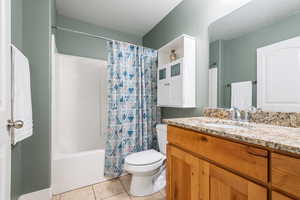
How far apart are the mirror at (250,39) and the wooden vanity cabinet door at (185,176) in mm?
687

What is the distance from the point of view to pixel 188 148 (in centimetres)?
99

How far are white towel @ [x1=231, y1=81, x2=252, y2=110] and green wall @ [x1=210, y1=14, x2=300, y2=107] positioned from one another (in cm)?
4

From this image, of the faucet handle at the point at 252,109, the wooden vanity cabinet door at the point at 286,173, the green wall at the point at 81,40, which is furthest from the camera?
the green wall at the point at 81,40

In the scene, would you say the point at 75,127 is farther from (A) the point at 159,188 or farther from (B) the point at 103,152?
(A) the point at 159,188

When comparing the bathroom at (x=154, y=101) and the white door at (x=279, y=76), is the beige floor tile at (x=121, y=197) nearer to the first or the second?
the bathroom at (x=154, y=101)

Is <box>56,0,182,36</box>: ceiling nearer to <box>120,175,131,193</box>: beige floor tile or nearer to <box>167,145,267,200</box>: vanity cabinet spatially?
<box>167,145,267,200</box>: vanity cabinet

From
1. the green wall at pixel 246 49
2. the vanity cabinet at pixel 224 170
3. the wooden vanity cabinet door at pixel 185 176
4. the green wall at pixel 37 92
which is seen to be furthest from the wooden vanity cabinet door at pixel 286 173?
the green wall at pixel 37 92

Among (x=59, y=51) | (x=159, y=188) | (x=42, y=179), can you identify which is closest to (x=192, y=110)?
(x=159, y=188)

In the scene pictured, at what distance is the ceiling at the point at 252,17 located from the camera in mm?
1002

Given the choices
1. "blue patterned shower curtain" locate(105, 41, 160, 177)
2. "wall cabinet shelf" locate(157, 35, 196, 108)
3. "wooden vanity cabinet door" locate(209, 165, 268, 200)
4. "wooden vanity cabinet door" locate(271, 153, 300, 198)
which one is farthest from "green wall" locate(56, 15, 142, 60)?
"wooden vanity cabinet door" locate(271, 153, 300, 198)

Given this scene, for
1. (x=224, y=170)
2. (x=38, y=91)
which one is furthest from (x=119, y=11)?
(x=224, y=170)

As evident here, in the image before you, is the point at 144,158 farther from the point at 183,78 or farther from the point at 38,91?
the point at 38,91

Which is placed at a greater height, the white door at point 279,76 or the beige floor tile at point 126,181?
the white door at point 279,76

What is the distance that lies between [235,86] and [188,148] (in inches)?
29.4
